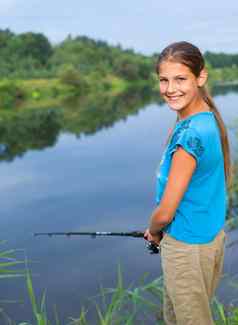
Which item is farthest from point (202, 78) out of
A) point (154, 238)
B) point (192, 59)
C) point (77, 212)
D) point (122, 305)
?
Answer: point (77, 212)

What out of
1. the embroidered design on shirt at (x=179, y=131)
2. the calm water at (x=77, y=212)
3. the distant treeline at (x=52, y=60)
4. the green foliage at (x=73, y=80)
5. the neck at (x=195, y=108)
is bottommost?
the calm water at (x=77, y=212)

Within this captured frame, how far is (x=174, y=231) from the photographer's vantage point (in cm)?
202

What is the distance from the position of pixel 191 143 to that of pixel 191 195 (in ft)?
0.80

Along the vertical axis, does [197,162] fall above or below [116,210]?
above

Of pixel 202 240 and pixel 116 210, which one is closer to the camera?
pixel 202 240

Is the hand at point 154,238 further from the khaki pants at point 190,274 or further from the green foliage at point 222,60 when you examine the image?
the green foliage at point 222,60

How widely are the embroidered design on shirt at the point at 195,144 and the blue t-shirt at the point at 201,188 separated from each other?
0.8 inches

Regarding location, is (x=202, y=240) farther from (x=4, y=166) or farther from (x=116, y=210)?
(x=4, y=166)

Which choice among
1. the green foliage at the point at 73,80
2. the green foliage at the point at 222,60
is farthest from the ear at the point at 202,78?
the green foliage at the point at 222,60

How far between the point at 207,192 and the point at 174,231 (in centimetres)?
21

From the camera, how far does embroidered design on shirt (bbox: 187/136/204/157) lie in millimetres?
1845

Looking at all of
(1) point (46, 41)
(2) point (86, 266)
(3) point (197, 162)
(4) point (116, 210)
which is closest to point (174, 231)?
(3) point (197, 162)

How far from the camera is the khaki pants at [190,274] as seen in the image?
6.54 feet

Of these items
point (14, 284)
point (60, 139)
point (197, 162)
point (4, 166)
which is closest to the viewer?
point (197, 162)
